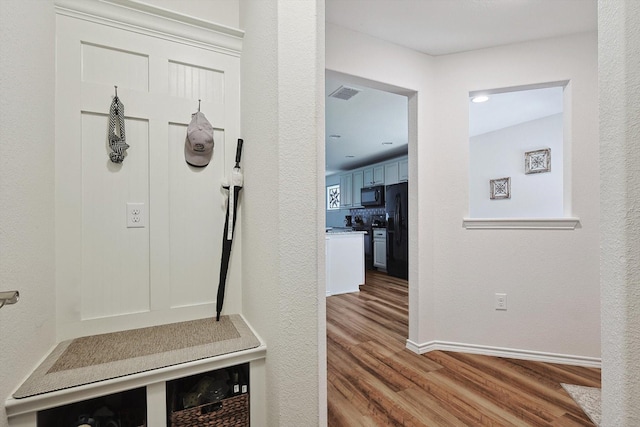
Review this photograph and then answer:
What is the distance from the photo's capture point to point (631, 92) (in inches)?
25.1

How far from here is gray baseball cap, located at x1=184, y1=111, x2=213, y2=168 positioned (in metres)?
1.50

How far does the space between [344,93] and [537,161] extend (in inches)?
126

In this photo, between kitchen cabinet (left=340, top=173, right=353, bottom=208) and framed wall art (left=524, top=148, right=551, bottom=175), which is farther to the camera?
kitchen cabinet (left=340, top=173, right=353, bottom=208)

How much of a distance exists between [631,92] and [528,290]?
2018 mm

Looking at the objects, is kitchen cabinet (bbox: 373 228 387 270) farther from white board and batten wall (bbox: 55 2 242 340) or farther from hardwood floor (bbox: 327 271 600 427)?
white board and batten wall (bbox: 55 2 242 340)

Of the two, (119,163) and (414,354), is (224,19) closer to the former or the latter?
(119,163)

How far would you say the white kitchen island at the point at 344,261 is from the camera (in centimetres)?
423

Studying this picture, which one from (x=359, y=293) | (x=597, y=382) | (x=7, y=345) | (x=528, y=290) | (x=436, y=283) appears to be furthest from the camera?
(x=359, y=293)

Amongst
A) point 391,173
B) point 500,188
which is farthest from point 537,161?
point 391,173

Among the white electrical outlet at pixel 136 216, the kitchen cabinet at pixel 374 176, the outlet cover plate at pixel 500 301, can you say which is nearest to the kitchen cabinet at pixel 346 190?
the kitchen cabinet at pixel 374 176

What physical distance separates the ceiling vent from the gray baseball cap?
1905 millimetres

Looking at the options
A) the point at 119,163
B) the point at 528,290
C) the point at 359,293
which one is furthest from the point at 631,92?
the point at 359,293

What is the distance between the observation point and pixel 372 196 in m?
6.39

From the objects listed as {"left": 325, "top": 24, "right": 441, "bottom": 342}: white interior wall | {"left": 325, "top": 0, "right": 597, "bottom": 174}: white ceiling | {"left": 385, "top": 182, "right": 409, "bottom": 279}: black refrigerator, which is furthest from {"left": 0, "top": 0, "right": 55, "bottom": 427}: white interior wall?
{"left": 385, "top": 182, "right": 409, "bottom": 279}: black refrigerator
